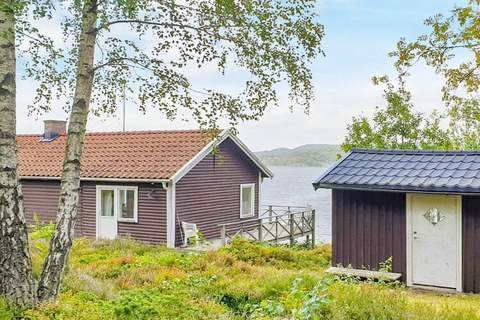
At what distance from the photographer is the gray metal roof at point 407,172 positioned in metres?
11.0

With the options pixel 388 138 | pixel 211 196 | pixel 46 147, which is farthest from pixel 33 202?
pixel 388 138

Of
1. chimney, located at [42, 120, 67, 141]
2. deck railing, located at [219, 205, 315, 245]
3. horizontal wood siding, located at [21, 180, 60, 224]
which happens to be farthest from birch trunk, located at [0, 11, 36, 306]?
chimney, located at [42, 120, 67, 141]

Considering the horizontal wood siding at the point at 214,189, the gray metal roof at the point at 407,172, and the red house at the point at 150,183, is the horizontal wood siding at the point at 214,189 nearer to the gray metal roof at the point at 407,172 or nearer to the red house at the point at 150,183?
the red house at the point at 150,183

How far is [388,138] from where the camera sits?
21.2m

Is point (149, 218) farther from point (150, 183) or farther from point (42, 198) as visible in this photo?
point (42, 198)


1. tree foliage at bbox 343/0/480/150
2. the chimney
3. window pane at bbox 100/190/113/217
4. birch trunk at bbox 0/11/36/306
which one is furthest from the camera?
the chimney

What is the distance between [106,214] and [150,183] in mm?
2552

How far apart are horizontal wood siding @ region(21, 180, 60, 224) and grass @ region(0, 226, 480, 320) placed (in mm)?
8780

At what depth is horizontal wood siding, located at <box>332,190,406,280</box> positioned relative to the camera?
11.8 metres

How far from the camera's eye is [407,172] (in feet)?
39.0

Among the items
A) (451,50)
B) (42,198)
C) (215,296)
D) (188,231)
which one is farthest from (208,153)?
(215,296)

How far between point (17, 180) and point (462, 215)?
28.3 ft

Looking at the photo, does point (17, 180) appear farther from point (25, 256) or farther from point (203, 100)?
point (203, 100)

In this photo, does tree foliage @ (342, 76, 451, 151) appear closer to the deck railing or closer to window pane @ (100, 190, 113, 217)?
the deck railing
